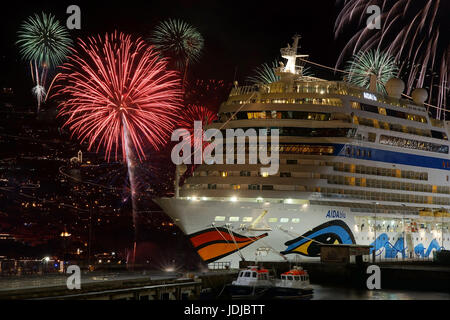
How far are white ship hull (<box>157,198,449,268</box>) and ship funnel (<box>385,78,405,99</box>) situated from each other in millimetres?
15405

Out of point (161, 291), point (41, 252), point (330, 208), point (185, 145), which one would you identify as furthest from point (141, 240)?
point (161, 291)

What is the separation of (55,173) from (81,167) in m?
8.19

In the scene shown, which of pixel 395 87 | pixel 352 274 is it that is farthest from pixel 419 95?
pixel 352 274

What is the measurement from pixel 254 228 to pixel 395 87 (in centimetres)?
2221

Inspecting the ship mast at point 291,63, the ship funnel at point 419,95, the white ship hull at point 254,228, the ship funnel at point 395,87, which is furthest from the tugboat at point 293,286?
the ship funnel at point 419,95

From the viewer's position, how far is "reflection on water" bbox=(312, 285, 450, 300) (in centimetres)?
3694

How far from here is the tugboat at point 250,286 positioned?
34812 millimetres

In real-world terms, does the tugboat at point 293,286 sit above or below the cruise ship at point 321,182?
below

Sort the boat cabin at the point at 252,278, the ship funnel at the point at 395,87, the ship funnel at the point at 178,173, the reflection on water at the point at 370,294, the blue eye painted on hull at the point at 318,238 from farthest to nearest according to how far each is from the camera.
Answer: the ship funnel at the point at 395,87 → the ship funnel at the point at 178,173 → the blue eye painted on hull at the point at 318,238 → the reflection on water at the point at 370,294 → the boat cabin at the point at 252,278

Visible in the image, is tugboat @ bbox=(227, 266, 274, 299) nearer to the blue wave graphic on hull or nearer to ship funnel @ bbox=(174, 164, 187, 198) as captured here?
ship funnel @ bbox=(174, 164, 187, 198)

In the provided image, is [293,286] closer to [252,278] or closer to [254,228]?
[252,278]

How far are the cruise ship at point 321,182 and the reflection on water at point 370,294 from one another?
456 cm

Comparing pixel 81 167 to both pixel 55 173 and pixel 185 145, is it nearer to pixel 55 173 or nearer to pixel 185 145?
pixel 55 173

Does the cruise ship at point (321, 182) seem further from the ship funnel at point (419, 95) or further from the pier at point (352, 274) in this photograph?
the pier at point (352, 274)
